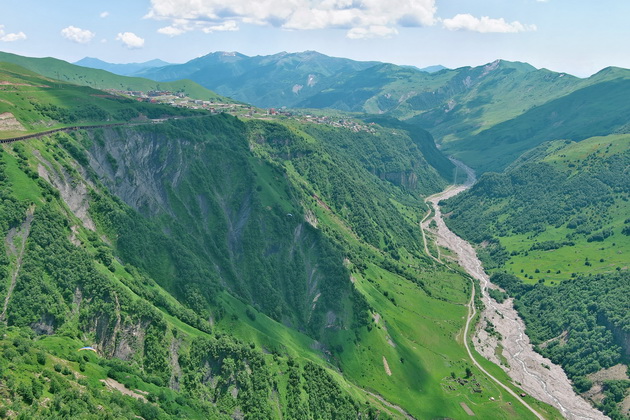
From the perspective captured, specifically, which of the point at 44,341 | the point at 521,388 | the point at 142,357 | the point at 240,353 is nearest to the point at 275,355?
the point at 240,353

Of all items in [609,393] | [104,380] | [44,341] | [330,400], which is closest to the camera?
[104,380]

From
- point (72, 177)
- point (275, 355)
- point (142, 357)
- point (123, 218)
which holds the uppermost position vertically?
point (72, 177)

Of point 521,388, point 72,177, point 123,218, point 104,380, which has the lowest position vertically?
point 521,388

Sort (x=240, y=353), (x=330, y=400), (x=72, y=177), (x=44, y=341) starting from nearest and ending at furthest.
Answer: (x=44, y=341) → (x=240, y=353) → (x=330, y=400) → (x=72, y=177)

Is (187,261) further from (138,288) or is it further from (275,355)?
(275,355)

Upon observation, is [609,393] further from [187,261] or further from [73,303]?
[73,303]

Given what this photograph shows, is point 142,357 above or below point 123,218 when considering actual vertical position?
below

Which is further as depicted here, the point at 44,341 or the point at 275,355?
the point at 275,355

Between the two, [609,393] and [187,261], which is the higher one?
[187,261]

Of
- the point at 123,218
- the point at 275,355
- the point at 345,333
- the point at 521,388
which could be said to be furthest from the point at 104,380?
the point at 521,388
